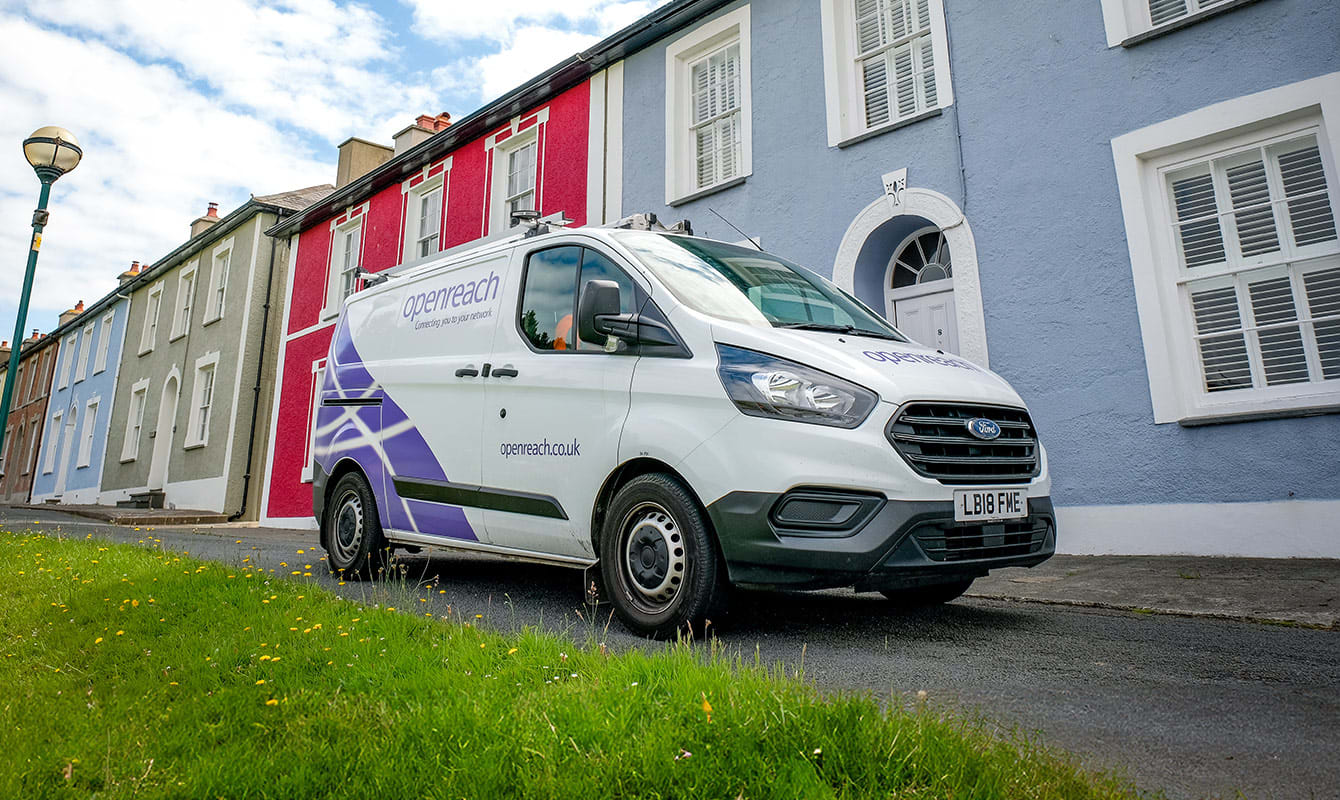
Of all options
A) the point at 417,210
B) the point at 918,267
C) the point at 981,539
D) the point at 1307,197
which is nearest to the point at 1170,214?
the point at 1307,197

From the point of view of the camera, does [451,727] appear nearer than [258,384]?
Yes

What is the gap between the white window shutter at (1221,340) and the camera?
6.83 meters

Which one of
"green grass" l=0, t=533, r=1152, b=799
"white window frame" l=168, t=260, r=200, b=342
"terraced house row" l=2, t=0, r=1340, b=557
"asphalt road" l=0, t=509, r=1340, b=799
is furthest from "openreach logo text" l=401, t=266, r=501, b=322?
"white window frame" l=168, t=260, r=200, b=342

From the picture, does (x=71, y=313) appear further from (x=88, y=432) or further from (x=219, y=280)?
(x=219, y=280)

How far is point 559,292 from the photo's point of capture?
4926 mm

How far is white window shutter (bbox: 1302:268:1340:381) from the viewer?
6426 millimetres

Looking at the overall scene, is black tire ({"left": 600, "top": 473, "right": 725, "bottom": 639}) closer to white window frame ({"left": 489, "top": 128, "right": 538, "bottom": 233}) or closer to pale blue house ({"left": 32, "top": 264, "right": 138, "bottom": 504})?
white window frame ({"left": 489, "top": 128, "right": 538, "bottom": 233})

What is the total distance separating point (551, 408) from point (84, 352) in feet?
117

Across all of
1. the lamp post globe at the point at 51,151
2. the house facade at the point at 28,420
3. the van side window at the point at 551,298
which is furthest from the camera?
the house facade at the point at 28,420

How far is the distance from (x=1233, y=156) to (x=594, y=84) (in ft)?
29.9

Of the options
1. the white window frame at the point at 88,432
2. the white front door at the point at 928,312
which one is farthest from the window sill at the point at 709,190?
the white window frame at the point at 88,432

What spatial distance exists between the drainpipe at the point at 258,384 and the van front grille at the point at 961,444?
1911 centimetres

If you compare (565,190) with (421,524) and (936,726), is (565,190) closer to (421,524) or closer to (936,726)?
(421,524)

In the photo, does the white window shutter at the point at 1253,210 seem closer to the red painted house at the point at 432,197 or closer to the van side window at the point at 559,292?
the van side window at the point at 559,292
